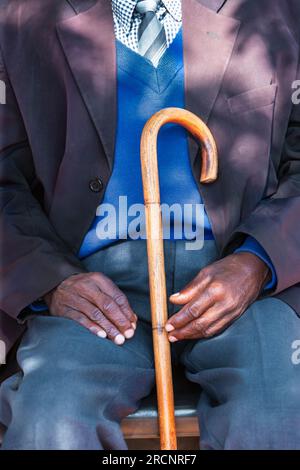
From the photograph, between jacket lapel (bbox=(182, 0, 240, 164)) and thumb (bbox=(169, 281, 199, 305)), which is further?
jacket lapel (bbox=(182, 0, 240, 164))

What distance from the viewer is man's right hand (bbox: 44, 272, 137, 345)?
91.0 inches

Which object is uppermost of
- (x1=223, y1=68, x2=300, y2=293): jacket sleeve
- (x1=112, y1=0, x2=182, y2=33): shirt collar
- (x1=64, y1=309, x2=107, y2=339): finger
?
(x1=112, y1=0, x2=182, y2=33): shirt collar

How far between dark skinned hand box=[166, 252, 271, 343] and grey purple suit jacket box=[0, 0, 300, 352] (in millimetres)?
155

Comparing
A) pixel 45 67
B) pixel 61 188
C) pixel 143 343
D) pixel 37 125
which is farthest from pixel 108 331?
pixel 45 67

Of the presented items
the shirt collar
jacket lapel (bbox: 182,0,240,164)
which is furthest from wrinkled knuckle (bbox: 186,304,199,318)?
the shirt collar

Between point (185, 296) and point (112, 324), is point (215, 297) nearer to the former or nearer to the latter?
point (185, 296)

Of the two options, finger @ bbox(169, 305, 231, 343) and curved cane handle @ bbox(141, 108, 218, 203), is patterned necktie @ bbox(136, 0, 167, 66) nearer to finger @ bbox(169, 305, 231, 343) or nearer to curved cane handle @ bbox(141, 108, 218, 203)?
curved cane handle @ bbox(141, 108, 218, 203)

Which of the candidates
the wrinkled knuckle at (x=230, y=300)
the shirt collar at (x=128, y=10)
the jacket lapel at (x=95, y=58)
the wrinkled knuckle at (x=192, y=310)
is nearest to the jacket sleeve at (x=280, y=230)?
the wrinkled knuckle at (x=230, y=300)

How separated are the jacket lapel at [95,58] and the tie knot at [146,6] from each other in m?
0.10

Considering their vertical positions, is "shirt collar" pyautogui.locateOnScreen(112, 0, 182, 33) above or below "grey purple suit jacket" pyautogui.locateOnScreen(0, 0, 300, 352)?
above

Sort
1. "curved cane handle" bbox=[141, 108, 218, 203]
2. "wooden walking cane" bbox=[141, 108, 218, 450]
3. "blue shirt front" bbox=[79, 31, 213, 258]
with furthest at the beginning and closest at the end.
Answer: "blue shirt front" bbox=[79, 31, 213, 258] < "curved cane handle" bbox=[141, 108, 218, 203] < "wooden walking cane" bbox=[141, 108, 218, 450]

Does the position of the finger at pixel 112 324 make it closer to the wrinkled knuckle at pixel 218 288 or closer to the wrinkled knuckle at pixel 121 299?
the wrinkled knuckle at pixel 121 299
